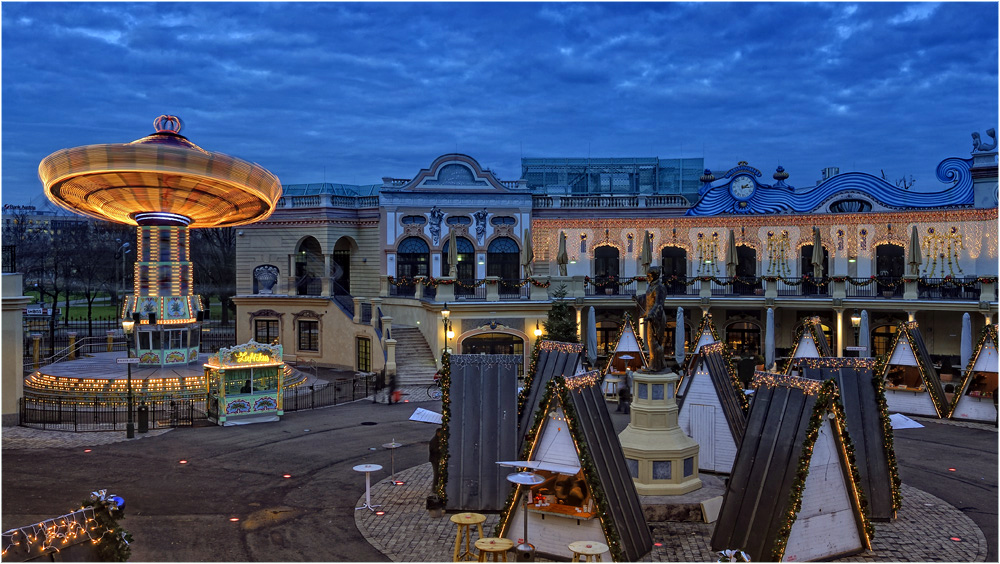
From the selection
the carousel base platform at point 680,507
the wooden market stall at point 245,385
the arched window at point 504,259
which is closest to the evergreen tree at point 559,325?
the arched window at point 504,259

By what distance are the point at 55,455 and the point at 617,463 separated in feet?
48.4

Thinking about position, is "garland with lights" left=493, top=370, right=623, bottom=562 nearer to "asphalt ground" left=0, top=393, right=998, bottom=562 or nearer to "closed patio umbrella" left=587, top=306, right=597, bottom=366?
"asphalt ground" left=0, top=393, right=998, bottom=562

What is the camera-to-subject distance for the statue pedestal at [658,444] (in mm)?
14398

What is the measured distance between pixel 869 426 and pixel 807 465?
13.2 ft

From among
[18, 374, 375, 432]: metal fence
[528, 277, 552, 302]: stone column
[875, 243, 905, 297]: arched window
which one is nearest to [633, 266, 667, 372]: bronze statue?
[18, 374, 375, 432]: metal fence

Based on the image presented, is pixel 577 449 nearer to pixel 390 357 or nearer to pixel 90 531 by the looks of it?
pixel 90 531

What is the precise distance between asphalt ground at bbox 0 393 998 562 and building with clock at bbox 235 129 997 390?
950cm

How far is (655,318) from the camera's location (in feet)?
49.0

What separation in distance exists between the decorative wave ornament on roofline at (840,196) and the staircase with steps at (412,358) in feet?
49.2

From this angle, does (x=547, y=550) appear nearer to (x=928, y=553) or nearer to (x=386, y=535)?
(x=386, y=535)

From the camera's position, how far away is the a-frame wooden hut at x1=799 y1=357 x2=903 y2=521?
1416cm

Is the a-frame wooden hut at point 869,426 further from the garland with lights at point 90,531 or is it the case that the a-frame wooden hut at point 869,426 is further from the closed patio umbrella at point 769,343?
the closed patio umbrella at point 769,343

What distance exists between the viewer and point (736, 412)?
1719cm

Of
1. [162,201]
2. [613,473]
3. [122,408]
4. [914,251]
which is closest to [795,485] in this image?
[613,473]
